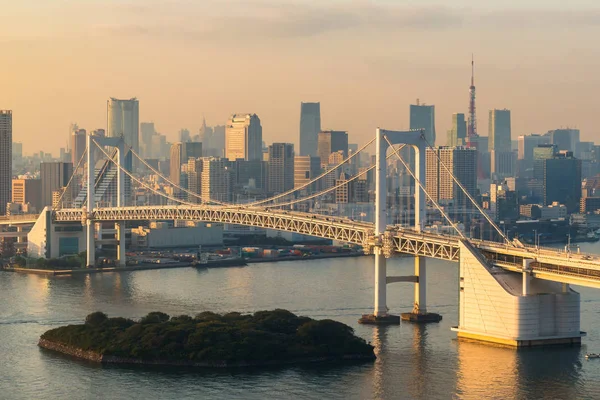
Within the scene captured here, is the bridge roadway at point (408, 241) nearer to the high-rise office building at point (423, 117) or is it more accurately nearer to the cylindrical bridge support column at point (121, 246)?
the cylindrical bridge support column at point (121, 246)

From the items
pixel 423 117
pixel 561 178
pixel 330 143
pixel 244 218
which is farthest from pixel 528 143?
pixel 244 218

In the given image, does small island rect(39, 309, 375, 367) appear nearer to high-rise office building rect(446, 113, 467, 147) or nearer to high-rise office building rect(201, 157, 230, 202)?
high-rise office building rect(201, 157, 230, 202)

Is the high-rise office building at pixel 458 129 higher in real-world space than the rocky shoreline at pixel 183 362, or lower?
higher

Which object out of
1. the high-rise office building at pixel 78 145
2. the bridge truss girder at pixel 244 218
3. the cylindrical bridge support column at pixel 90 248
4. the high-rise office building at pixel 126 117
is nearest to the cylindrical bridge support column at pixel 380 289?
the bridge truss girder at pixel 244 218

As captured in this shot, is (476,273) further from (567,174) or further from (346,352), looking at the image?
(567,174)

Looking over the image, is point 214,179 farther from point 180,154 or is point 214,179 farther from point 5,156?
point 180,154

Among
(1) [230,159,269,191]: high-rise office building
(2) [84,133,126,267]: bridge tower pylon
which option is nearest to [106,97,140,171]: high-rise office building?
(1) [230,159,269,191]: high-rise office building

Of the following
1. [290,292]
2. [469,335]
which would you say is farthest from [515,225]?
[469,335]
